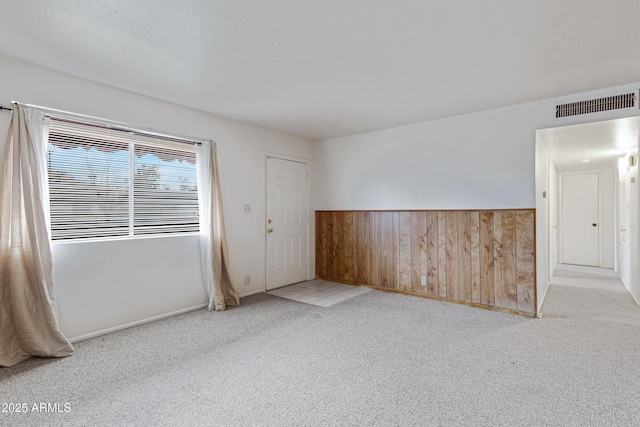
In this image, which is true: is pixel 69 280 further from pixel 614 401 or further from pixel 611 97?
pixel 611 97

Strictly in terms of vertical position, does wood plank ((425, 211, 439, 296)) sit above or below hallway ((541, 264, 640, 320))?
above

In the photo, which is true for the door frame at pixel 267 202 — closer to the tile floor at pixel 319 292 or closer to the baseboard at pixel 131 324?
the tile floor at pixel 319 292

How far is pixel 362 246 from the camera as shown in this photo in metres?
5.02

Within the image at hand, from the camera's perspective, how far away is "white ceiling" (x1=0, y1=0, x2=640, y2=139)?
1.95 metres

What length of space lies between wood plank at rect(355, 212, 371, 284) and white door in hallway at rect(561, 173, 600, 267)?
16.9 feet

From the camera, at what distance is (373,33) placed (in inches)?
86.6

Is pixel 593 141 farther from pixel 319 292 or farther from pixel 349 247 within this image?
pixel 319 292

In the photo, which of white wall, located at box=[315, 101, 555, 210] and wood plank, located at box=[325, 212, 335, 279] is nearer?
white wall, located at box=[315, 101, 555, 210]

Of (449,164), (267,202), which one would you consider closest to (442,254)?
(449,164)

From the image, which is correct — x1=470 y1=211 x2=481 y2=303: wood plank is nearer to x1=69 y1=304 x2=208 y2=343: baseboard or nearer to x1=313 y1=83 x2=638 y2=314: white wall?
x1=313 y1=83 x2=638 y2=314: white wall

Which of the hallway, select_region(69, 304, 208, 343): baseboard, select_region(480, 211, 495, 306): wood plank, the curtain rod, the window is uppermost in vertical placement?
the curtain rod

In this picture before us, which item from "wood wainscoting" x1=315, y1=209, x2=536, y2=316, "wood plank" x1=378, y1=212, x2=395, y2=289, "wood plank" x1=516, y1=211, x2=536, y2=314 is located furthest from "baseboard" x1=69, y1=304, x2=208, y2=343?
"wood plank" x1=516, y1=211, x2=536, y2=314

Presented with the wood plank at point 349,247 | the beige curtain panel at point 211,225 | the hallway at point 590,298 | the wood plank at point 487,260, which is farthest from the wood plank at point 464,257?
the beige curtain panel at point 211,225

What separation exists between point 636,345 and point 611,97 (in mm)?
2336
